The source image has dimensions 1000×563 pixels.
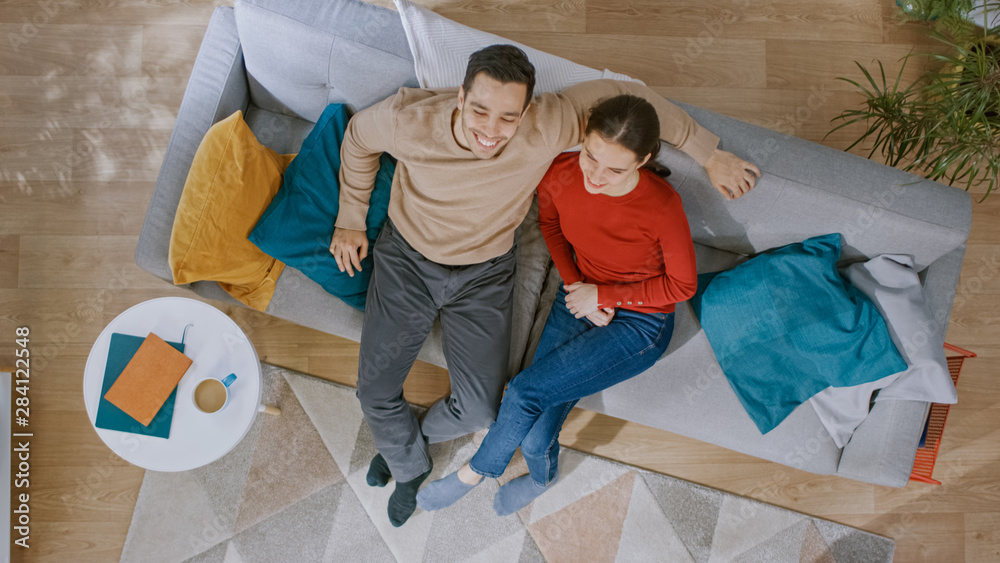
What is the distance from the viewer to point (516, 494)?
6.67 ft

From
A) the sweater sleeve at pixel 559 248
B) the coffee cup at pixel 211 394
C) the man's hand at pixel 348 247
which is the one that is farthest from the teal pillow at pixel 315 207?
the sweater sleeve at pixel 559 248

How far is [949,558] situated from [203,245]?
9.57 feet

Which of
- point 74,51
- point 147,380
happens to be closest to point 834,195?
point 147,380

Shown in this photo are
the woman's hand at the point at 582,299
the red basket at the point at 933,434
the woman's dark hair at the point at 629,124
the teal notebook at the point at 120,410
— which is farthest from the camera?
the red basket at the point at 933,434

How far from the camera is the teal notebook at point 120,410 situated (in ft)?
5.36

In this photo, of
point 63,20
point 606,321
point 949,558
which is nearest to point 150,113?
point 63,20

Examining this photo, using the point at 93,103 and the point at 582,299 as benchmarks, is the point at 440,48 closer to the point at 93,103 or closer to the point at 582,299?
the point at 582,299

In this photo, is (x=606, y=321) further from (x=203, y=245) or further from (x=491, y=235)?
(x=203, y=245)

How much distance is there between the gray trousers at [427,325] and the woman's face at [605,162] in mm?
475

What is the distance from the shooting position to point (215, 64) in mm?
1732

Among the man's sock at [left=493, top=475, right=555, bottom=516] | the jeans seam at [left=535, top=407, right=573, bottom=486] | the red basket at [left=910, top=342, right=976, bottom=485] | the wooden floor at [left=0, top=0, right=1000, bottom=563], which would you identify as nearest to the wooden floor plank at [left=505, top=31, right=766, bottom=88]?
the wooden floor at [left=0, top=0, right=1000, bottom=563]

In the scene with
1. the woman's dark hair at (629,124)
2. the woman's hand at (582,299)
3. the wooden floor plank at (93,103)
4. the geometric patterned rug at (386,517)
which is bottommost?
the geometric patterned rug at (386,517)

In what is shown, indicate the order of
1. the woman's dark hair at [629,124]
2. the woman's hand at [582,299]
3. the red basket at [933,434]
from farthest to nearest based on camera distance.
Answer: the red basket at [933,434]
the woman's hand at [582,299]
the woman's dark hair at [629,124]

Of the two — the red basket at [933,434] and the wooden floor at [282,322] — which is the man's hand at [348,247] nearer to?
the wooden floor at [282,322]
